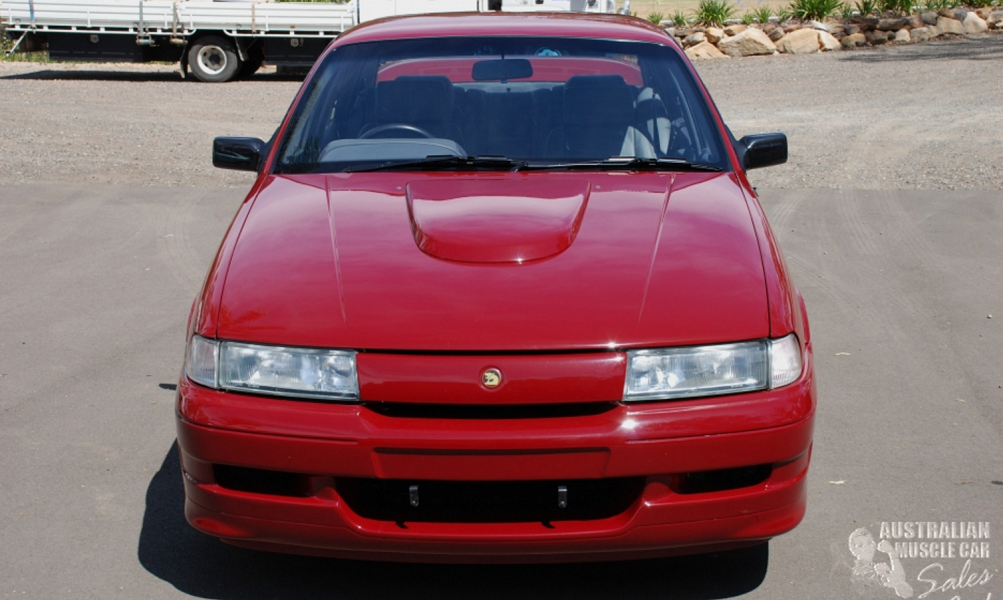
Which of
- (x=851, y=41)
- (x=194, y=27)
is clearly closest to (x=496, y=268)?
(x=194, y=27)

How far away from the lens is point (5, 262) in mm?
7188

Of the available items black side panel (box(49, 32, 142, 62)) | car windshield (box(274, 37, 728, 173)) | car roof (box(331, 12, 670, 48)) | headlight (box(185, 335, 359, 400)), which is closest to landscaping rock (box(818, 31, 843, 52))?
black side panel (box(49, 32, 142, 62))

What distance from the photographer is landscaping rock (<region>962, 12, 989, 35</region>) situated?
2397 cm

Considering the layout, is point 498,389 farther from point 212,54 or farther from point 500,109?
point 212,54

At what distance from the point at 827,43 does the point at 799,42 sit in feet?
2.11

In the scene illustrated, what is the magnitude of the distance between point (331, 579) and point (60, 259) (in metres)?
4.85

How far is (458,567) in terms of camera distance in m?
3.25

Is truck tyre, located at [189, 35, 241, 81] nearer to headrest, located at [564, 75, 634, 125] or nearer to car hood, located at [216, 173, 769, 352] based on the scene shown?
headrest, located at [564, 75, 634, 125]

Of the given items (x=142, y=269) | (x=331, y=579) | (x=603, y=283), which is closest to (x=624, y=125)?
(x=603, y=283)

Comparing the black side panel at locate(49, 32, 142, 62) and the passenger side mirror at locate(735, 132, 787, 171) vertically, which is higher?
the passenger side mirror at locate(735, 132, 787, 171)

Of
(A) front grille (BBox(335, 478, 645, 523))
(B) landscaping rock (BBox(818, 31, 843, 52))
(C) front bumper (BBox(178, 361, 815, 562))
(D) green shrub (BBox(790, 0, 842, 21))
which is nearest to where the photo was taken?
(C) front bumper (BBox(178, 361, 815, 562))

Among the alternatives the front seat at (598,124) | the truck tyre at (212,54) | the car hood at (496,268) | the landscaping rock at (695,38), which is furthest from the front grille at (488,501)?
the landscaping rock at (695,38)

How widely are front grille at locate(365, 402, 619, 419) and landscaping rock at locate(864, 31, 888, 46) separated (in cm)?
2296

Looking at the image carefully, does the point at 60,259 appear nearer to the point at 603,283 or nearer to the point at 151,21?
the point at 603,283
